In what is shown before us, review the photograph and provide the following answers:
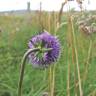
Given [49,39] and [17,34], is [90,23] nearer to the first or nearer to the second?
[49,39]

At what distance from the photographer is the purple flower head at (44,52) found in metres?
1.40

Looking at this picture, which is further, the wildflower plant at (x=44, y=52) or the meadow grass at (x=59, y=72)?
the meadow grass at (x=59, y=72)

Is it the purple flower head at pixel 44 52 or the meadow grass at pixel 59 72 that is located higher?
the purple flower head at pixel 44 52

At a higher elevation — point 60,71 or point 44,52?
point 44,52

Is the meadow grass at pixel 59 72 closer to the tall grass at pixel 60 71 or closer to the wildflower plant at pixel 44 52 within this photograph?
the tall grass at pixel 60 71

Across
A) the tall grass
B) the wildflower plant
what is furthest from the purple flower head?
the tall grass

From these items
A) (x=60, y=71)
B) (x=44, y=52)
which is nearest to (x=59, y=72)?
(x=60, y=71)

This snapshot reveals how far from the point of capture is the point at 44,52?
1.37 metres

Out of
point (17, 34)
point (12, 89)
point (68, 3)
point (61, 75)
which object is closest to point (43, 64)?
point (68, 3)

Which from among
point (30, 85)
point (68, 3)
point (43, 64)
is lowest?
point (30, 85)

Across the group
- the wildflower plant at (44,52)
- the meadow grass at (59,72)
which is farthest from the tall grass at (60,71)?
the wildflower plant at (44,52)

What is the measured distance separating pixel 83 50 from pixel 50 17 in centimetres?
81

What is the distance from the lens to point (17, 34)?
13.2ft

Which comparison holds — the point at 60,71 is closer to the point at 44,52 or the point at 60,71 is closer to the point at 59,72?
the point at 59,72
